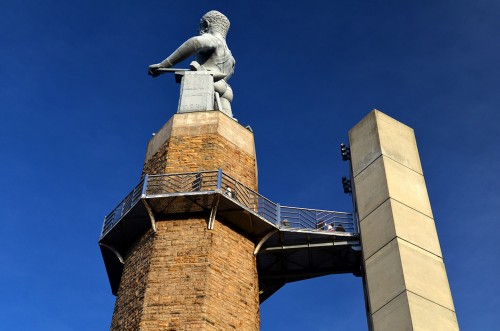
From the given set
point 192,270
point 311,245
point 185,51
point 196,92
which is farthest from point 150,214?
point 185,51

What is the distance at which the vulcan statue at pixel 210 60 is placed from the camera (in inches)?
1213

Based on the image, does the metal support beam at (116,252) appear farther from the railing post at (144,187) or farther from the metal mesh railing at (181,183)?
the railing post at (144,187)

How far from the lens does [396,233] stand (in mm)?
24141

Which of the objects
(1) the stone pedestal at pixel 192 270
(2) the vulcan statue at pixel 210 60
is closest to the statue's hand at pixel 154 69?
(2) the vulcan statue at pixel 210 60

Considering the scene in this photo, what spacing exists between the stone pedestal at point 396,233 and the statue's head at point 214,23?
7794 mm

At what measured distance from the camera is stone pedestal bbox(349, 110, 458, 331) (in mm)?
22516

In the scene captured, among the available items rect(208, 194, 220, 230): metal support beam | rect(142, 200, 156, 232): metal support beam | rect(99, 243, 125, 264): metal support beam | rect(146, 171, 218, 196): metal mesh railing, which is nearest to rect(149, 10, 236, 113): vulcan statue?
rect(146, 171, 218, 196): metal mesh railing

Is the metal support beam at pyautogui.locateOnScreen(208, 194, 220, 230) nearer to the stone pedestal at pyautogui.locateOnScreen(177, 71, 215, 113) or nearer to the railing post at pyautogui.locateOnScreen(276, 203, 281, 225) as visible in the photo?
the railing post at pyautogui.locateOnScreen(276, 203, 281, 225)

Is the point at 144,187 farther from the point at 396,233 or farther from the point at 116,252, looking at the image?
the point at 396,233

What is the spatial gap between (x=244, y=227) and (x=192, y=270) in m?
2.91

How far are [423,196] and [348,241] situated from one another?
3094 millimetres

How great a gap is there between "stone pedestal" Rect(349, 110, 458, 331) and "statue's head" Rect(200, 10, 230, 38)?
A: 779 centimetres

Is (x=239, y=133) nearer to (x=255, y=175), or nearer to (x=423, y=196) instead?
(x=255, y=175)

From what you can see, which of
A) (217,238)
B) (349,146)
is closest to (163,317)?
(217,238)
